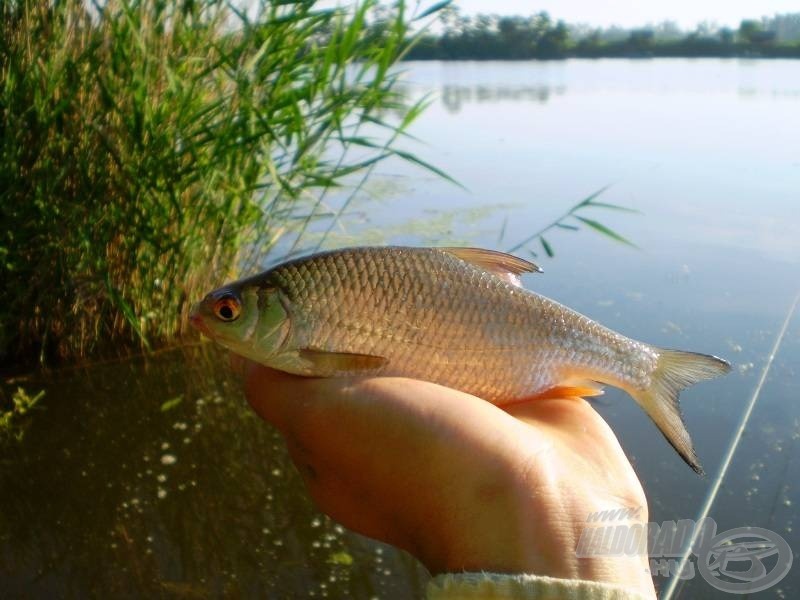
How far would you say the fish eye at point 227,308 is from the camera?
1753mm

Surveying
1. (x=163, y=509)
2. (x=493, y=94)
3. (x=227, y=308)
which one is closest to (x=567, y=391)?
(x=227, y=308)

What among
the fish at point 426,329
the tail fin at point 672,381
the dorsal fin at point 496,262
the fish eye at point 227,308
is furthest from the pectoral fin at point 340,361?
the tail fin at point 672,381

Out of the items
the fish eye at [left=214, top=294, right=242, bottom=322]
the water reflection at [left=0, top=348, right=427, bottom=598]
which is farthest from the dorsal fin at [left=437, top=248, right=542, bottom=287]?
the water reflection at [left=0, top=348, right=427, bottom=598]

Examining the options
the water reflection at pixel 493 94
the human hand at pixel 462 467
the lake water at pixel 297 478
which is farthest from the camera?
the water reflection at pixel 493 94

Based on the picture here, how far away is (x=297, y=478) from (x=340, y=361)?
1961mm

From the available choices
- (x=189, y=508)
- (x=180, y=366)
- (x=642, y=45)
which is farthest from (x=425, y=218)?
(x=642, y=45)

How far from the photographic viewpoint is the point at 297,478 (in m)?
3.54

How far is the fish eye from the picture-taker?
175 cm

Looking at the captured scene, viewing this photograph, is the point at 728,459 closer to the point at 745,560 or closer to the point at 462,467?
the point at 745,560

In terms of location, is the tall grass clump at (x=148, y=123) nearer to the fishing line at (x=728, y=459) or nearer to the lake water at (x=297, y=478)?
the lake water at (x=297, y=478)

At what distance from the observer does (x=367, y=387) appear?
1.66 metres

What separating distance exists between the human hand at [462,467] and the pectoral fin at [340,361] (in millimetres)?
26

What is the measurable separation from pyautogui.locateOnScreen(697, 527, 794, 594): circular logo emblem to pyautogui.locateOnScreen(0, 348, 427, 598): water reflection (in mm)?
1050

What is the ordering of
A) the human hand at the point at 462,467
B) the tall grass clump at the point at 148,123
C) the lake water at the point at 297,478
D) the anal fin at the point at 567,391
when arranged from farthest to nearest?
1. the tall grass clump at the point at 148,123
2. the lake water at the point at 297,478
3. the anal fin at the point at 567,391
4. the human hand at the point at 462,467
